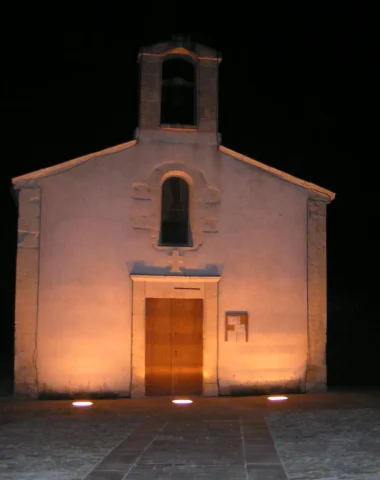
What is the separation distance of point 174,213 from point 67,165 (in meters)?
2.49

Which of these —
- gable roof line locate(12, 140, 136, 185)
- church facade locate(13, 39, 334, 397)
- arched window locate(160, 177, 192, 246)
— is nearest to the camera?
church facade locate(13, 39, 334, 397)

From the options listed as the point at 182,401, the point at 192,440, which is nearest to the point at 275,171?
the point at 182,401

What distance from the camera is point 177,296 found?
1313 centimetres

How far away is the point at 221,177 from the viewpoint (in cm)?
1355

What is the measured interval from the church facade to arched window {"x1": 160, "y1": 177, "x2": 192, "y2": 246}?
0.07ft

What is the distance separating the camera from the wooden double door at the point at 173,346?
12961 mm

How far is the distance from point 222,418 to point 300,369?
3.51 m

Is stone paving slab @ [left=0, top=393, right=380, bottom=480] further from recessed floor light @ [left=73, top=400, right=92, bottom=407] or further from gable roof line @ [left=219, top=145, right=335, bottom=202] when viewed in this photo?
gable roof line @ [left=219, top=145, right=335, bottom=202]

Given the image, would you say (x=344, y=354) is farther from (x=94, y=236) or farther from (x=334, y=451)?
(x=334, y=451)

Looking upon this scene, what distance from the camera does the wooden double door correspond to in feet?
42.5

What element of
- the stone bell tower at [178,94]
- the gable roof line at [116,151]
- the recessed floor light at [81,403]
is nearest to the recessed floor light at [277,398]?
the recessed floor light at [81,403]

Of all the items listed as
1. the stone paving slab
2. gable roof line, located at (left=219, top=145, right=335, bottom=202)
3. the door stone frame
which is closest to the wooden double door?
the door stone frame

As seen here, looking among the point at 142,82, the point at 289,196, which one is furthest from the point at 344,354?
the point at 142,82

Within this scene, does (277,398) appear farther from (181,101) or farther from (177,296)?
(181,101)
